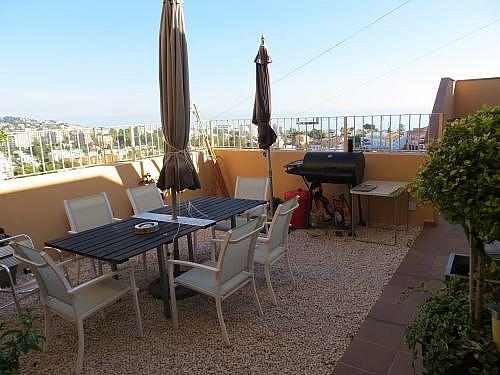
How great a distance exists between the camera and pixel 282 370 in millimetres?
2133

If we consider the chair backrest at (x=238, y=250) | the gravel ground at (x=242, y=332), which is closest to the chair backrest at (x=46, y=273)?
the gravel ground at (x=242, y=332)

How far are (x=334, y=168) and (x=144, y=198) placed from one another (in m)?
2.44

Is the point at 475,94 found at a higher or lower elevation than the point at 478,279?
higher

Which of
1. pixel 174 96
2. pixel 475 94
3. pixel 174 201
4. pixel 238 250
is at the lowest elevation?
pixel 238 250

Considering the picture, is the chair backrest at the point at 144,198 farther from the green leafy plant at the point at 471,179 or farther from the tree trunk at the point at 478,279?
the tree trunk at the point at 478,279

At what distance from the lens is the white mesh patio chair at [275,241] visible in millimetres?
2939

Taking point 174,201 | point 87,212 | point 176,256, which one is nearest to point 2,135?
point 87,212

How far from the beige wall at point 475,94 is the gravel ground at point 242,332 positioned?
19.0 feet

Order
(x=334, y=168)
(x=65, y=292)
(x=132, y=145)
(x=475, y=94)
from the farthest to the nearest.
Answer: (x=475, y=94)
(x=132, y=145)
(x=334, y=168)
(x=65, y=292)

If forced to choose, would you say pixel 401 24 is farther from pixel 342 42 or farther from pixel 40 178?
pixel 40 178

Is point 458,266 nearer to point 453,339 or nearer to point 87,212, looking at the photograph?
point 453,339

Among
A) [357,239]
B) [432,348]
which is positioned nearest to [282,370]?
[432,348]

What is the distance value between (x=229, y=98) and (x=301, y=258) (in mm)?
5309

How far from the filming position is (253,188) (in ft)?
14.2
